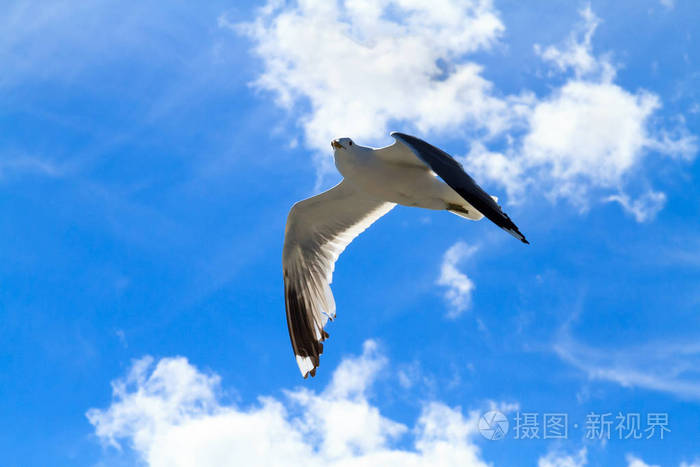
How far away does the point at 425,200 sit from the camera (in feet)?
28.7

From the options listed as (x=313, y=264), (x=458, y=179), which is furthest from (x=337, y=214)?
(x=458, y=179)

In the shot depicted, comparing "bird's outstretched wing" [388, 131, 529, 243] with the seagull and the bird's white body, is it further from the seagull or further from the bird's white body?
the bird's white body

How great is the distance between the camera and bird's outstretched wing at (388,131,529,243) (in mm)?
7051

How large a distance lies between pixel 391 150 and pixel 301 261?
2.46 meters

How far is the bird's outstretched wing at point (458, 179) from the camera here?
7.05 meters

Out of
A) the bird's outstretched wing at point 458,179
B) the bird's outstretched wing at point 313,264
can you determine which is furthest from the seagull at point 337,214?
the bird's outstretched wing at point 458,179

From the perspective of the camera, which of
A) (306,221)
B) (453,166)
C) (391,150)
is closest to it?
(453,166)

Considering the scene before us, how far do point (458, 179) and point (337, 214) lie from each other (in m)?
2.77

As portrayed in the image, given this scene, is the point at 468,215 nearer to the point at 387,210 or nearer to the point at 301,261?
the point at 387,210

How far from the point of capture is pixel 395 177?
8.72 metres

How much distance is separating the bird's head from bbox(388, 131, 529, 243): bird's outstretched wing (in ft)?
2.43

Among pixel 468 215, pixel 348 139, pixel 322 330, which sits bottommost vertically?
pixel 322 330

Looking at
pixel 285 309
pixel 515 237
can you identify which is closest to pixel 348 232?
pixel 285 309

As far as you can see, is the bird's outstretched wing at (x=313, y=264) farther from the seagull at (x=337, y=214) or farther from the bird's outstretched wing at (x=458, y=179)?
the bird's outstretched wing at (x=458, y=179)
